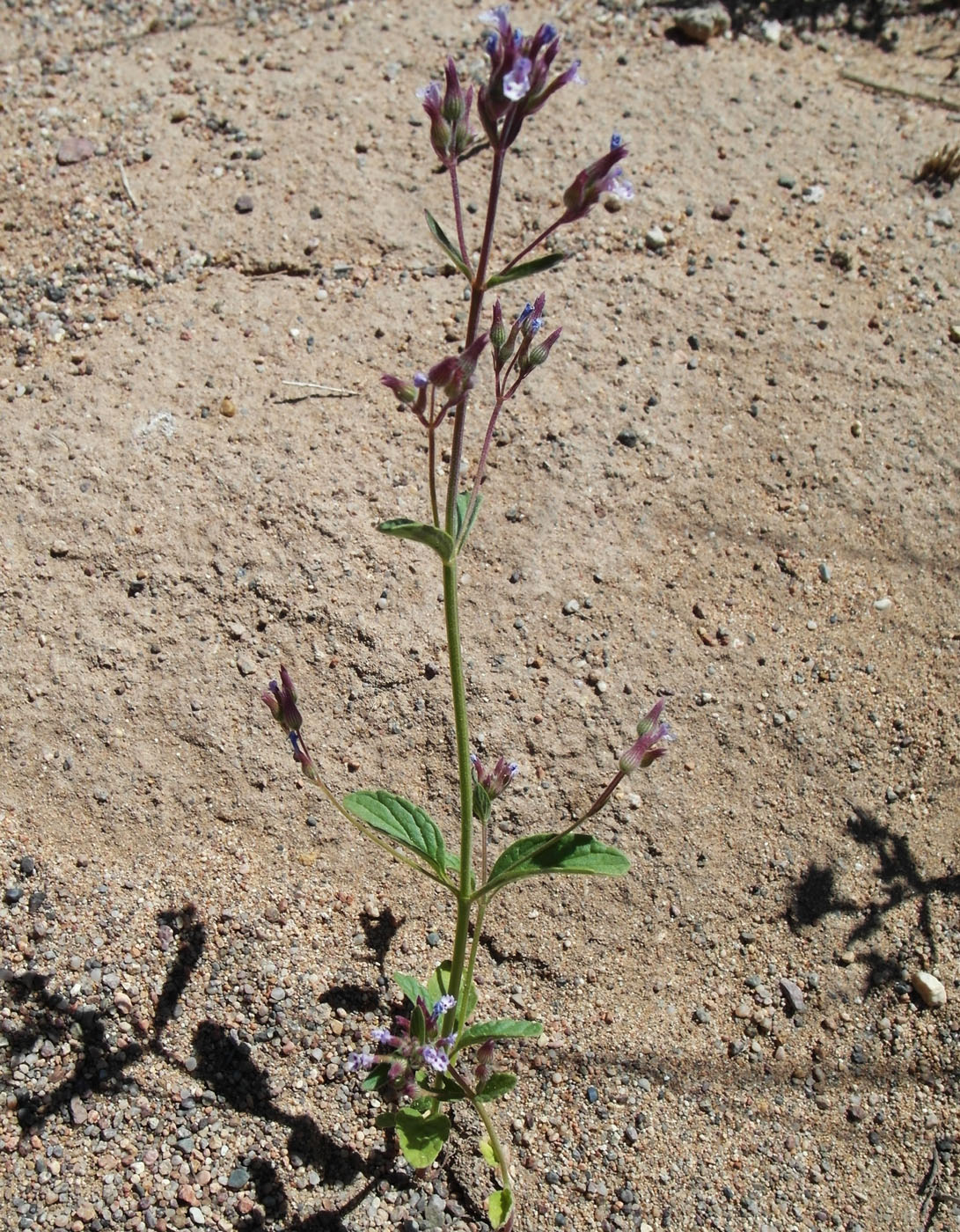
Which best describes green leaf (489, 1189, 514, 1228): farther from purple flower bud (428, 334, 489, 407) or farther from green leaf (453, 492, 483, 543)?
purple flower bud (428, 334, 489, 407)

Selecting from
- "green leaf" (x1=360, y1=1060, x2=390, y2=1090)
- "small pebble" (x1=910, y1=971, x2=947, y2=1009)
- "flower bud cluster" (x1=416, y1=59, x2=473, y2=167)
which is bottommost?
"green leaf" (x1=360, y1=1060, x2=390, y2=1090)

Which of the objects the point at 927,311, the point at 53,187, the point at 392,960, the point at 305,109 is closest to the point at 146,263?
the point at 53,187

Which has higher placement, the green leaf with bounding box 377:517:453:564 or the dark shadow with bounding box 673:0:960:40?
the dark shadow with bounding box 673:0:960:40

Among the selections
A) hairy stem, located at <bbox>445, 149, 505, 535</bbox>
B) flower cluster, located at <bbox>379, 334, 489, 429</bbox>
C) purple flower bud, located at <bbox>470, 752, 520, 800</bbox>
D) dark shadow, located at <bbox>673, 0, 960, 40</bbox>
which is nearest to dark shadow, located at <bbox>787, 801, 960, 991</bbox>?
purple flower bud, located at <bbox>470, 752, 520, 800</bbox>

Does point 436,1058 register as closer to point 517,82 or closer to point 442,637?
point 442,637

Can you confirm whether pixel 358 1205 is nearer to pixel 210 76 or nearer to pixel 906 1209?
pixel 906 1209

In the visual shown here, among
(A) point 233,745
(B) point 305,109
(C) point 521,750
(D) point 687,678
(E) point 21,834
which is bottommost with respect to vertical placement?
(E) point 21,834
